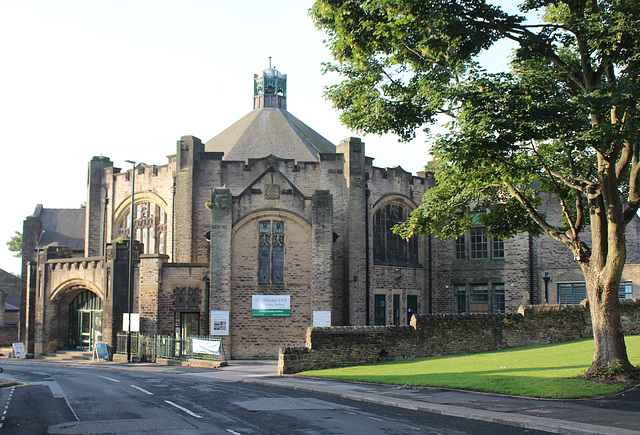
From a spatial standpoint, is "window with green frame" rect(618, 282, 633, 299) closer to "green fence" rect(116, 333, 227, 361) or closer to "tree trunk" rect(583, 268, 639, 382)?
"tree trunk" rect(583, 268, 639, 382)

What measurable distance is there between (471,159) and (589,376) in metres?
6.15

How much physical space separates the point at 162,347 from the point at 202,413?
1897 centimetres

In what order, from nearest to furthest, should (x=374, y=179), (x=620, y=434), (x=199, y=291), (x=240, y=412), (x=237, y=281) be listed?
(x=620, y=434)
(x=240, y=412)
(x=237, y=281)
(x=199, y=291)
(x=374, y=179)

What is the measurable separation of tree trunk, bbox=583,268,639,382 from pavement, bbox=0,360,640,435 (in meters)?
0.89

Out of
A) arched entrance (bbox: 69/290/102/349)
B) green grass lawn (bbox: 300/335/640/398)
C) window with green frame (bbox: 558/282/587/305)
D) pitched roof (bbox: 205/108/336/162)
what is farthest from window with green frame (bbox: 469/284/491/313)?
arched entrance (bbox: 69/290/102/349)

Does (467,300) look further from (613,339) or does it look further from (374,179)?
(613,339)

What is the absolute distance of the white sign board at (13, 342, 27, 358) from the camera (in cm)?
3900

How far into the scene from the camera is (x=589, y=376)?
15.6m

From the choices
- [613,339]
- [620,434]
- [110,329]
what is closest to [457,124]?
[613,339]

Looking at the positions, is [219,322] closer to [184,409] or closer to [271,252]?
[271,252]

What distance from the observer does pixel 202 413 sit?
43.4 feet

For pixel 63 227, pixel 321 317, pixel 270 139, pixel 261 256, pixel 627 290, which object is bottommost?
pixel 321 317

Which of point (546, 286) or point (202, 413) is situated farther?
point (546, 286)

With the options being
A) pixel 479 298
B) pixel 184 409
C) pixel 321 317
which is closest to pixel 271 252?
pixel 321 317
